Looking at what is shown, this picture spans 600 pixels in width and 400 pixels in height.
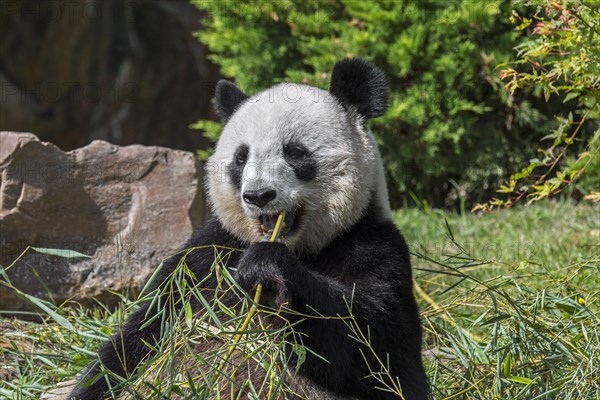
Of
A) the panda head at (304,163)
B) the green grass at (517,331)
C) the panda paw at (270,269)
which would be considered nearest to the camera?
the panda paw at (270,269)

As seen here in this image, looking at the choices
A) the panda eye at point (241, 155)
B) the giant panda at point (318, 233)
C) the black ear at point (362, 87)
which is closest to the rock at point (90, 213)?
the giant panda at point (318, 233)

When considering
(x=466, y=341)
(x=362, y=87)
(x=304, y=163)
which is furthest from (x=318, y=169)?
(x=466, y=341)

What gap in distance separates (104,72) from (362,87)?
973 centimetres

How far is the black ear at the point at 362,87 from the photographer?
169 inches

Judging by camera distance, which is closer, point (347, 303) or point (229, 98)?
point (347, 303)

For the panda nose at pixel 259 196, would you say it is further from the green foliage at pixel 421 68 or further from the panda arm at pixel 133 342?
the green foliage at pixel 421 68

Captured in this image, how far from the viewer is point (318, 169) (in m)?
4.06

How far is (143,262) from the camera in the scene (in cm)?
598

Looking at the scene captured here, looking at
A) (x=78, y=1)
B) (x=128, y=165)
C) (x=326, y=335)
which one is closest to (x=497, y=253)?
(x=128, y=165)

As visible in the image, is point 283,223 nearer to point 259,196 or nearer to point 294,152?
point 259,196

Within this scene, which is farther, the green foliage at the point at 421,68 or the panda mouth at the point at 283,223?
the green foliage at the point at 421,68

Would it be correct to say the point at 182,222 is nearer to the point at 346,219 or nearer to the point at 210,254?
the point at 210,254

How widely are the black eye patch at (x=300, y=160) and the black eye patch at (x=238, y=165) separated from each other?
0.20m

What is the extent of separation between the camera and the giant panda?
11.8ft
